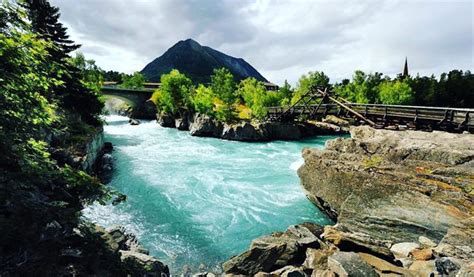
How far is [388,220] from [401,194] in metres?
1.20

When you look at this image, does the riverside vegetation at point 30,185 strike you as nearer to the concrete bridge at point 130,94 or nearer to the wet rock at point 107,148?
the wet rock at point 107,148

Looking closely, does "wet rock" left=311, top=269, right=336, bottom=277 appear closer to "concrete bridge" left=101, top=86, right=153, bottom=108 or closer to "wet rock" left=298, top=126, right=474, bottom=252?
"wet rock" left=298, top=126, right=474, bottom=252

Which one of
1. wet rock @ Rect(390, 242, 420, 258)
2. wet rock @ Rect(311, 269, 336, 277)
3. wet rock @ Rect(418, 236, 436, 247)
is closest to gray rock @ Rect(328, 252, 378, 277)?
wet rock @ Rect(311, 269, 336, 277)

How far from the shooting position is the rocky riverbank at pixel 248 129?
40.7 m

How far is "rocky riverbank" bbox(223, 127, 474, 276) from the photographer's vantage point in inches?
308

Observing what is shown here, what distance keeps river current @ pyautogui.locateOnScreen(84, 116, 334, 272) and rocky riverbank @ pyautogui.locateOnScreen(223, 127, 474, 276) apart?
2.92 metres

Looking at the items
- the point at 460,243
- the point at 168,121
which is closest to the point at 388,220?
the point at 460,243

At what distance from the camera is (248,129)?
40594 millimetres

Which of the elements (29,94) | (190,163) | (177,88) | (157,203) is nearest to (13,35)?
→ (29,94)

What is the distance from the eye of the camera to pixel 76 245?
18.7ft

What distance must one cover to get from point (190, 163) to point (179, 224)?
43.2ft

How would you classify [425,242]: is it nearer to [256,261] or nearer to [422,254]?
[422,254]

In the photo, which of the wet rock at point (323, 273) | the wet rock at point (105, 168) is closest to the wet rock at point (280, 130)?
the wet rock at point (105, 168)

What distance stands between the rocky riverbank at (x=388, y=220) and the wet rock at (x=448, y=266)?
2cm
